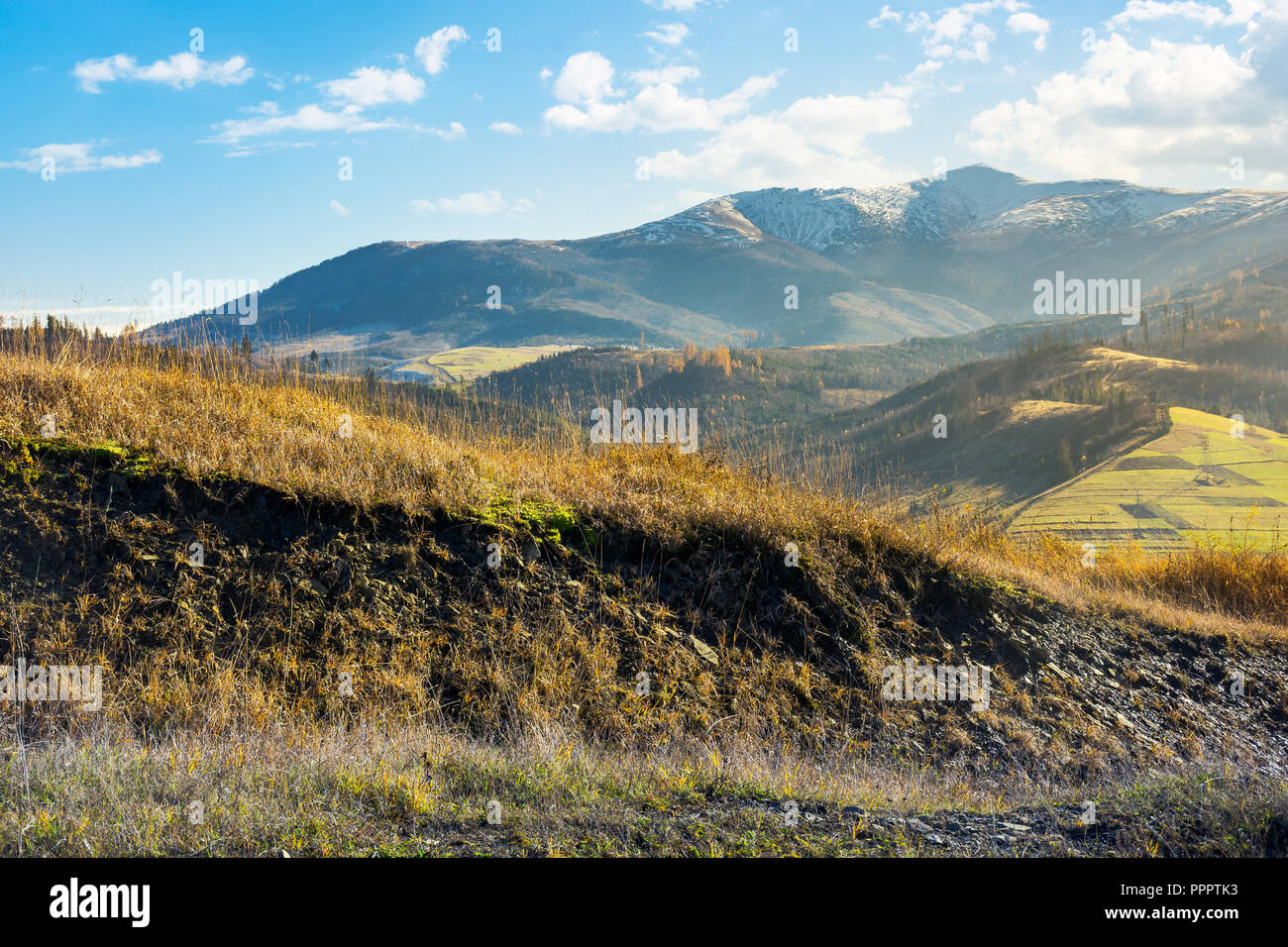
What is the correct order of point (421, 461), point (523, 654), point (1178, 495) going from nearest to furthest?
point (523, 654), point (421, 461), point (1178, 495)

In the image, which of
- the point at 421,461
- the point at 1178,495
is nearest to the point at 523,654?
the point at 421,461

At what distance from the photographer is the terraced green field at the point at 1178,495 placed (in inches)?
790

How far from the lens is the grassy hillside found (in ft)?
12.5

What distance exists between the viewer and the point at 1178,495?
24.5 m

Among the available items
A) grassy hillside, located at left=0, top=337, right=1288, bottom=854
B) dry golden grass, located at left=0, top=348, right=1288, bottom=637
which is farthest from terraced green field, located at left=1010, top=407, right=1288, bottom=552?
grassy hillside, located at left=0, top=337, right=1288, bottom=854

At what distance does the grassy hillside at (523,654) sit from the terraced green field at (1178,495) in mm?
11810

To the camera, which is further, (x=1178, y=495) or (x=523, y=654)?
(x=1178, y=495)

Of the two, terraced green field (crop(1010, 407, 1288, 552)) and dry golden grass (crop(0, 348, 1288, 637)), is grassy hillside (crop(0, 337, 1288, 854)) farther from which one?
terraced green field (crop(1010, 407, 1288, 552))

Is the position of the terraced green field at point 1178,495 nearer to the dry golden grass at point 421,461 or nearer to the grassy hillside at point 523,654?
the dry golden grass at point 421,461

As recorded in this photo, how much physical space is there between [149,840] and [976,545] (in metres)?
9.63

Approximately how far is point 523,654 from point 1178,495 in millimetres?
26001

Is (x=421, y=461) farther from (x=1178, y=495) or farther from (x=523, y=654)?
(x=1178, y=495)
